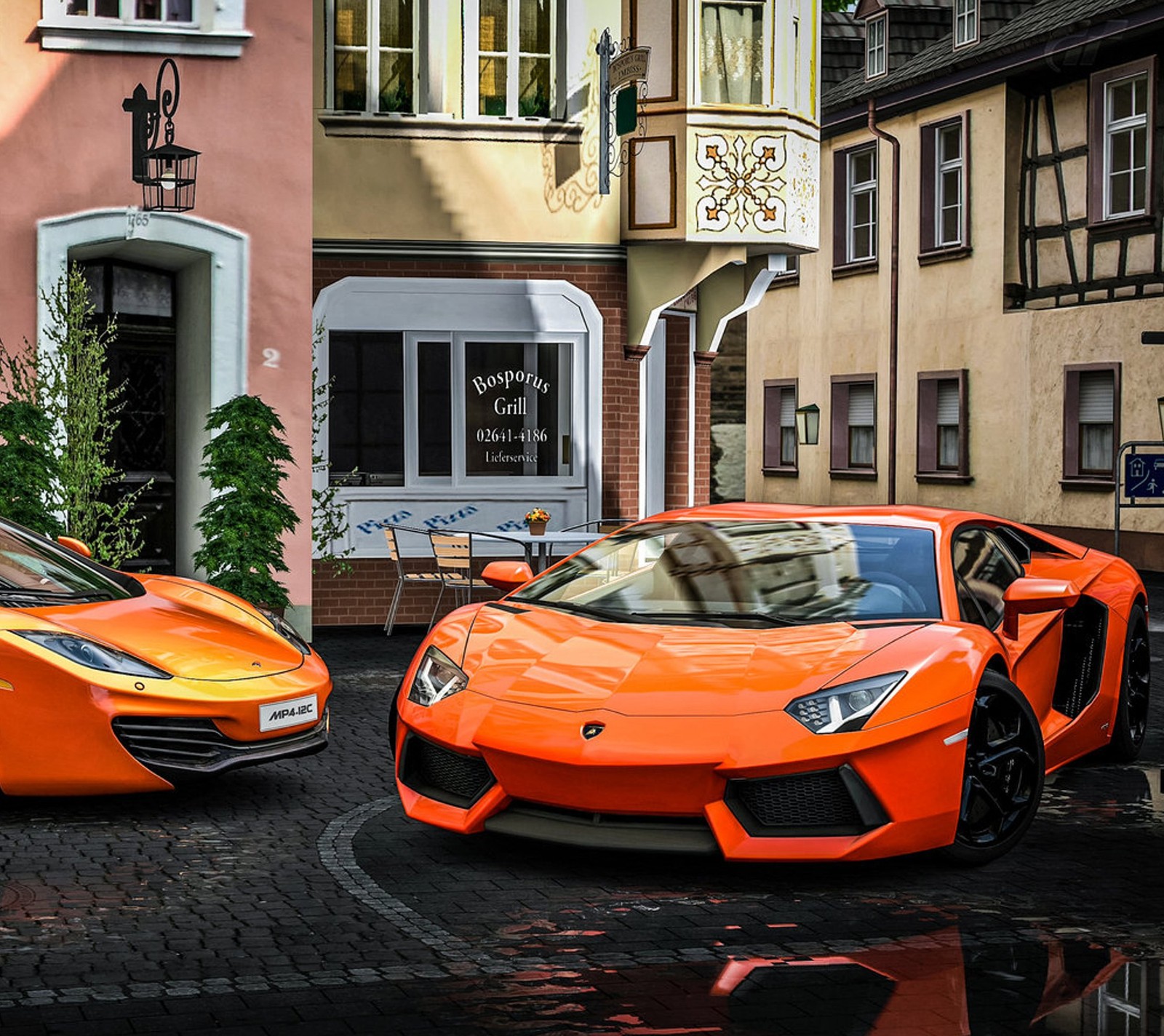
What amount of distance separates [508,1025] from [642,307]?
13.2 m

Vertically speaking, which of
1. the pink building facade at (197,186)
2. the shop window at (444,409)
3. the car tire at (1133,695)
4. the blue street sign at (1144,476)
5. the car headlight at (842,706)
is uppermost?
the pink building facade at (197,186)

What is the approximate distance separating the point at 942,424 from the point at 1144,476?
1465 centimetres

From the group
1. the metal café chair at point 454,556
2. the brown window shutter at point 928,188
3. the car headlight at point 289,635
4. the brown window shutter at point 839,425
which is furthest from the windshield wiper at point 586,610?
the brown window shutter at point 839,425

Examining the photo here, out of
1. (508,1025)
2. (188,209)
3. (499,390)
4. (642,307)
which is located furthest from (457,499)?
(508,1025)

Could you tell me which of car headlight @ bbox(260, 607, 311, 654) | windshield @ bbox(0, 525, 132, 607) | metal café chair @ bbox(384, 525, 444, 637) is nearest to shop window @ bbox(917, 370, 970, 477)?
metal café chair @ bbox(384, 525, 444, 637)

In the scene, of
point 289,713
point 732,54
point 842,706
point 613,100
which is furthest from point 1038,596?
point 732,54

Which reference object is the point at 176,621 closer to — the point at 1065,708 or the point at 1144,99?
the point at 1065,708

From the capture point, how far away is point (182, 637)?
801 centimetres

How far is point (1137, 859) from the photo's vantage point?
7.04 metres

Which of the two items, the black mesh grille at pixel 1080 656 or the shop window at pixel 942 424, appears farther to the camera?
the shop window at pixel 942 424

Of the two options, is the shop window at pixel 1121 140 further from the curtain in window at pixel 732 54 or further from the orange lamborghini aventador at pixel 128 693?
the orange lamborghini aventador at pixel 128 693

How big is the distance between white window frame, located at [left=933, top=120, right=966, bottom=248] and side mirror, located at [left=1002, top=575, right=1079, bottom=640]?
2546 cm

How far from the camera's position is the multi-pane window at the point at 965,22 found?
3297cm

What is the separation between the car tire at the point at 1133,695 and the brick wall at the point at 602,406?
331 inches
